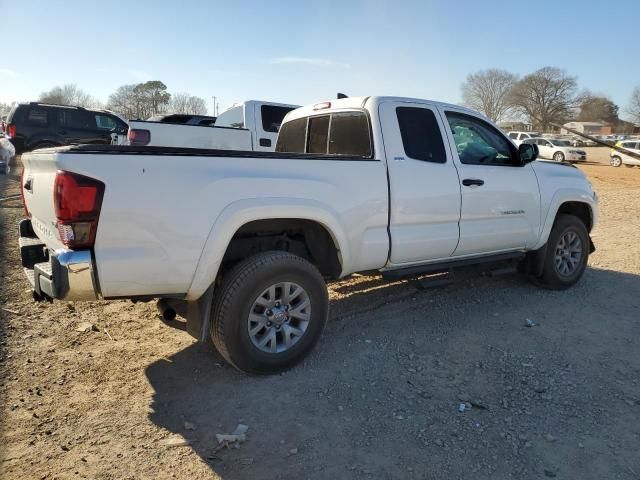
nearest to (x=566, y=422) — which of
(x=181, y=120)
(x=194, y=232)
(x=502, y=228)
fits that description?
(x=502, y=228)

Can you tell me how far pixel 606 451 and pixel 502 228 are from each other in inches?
97.8

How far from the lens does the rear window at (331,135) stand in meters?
4.25

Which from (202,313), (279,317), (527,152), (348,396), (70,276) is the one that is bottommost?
(348,396)

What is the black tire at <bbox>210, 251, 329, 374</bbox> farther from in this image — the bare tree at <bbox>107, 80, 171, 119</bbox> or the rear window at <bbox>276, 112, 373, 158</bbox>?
the bare tree at <bbox>107, 80, 171, 119</bbox>

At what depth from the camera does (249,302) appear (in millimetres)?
3371

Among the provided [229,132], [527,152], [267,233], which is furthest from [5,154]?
[527,152]

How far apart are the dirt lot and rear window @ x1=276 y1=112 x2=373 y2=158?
1.57 m

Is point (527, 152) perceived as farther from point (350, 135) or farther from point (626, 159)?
point (626, 159)

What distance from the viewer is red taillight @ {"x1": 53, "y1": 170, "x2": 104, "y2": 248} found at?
2744 mm

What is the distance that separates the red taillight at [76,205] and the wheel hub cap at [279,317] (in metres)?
1.18

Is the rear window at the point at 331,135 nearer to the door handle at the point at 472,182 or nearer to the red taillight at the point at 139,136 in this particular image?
the door handle at the point at 472,182

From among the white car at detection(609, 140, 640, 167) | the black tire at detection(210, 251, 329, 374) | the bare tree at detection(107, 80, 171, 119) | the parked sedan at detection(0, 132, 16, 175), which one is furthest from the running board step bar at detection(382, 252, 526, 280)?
the bare tree at detection(107, 80, 171, 119)

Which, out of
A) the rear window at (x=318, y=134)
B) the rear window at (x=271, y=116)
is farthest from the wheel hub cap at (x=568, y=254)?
the rear window at (x=271, y=116)

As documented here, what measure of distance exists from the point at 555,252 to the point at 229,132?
6.33m
